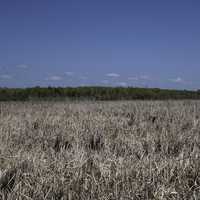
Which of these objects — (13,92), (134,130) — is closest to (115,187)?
(134,130)

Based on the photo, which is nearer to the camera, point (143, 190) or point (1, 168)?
point (143, 190)

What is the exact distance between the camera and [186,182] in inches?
103

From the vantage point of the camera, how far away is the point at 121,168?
9.08 ft

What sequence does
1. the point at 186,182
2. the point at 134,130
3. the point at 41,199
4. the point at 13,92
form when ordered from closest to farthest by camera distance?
the point at 41,199 → the point at 186,182 → the point at 134,130 → the point at 13,92

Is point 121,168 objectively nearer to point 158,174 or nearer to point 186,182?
point 158,174

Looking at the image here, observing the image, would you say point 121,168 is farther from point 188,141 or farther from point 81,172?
point 188,141

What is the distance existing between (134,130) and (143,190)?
10.4 ft

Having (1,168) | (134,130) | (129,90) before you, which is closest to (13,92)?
(129,90)

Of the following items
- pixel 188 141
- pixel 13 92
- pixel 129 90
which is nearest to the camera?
pixel 188 141

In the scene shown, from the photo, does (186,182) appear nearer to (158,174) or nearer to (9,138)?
(158,174)

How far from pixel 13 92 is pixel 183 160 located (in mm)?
28718

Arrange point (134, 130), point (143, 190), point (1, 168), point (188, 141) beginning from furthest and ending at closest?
point (134, 130) → point (188, 141) → point (1, 168) → point (143, 190)

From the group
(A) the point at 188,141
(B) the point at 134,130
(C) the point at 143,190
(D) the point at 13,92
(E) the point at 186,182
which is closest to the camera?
(C) the point at 143,190

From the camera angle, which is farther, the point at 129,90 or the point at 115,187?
the point at 129,90
